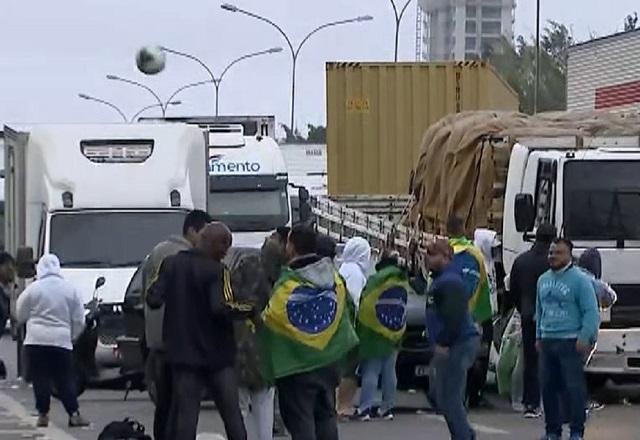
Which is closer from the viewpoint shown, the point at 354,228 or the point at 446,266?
the point at 446,266

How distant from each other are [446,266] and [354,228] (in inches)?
405

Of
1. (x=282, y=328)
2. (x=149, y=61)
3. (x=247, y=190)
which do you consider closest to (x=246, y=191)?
(x=247, y=190)

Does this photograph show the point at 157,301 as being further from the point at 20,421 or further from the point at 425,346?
the point at 425,346

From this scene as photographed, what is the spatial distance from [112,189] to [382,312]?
5581 millimetres

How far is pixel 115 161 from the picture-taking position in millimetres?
22703

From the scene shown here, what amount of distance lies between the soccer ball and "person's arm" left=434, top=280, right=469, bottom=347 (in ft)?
128

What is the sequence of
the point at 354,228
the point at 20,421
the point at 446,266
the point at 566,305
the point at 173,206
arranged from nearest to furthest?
1. the point at 446,266
2. the point at 566,305
3. the point at 20,421
4. the point at 173,206
5. the point at 354,228

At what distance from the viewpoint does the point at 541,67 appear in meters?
82.4

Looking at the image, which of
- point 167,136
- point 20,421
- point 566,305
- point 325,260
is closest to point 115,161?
point 167,136

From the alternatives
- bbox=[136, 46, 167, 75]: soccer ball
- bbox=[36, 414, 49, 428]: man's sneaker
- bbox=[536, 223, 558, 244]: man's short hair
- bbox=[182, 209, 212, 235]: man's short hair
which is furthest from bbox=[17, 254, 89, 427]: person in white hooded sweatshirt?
bbox=[136, 46, 167, 75]: soccer ball

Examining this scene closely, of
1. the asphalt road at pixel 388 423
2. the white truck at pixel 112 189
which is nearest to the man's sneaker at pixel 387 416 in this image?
the asphalt road at pixel 388 423

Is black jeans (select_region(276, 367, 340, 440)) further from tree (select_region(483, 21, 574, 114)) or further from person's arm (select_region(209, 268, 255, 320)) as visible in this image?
tree (select_region(483, 21, 574, 114))

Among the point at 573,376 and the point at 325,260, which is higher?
the point at 325,260

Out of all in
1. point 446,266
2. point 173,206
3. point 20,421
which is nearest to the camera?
point 446,266
